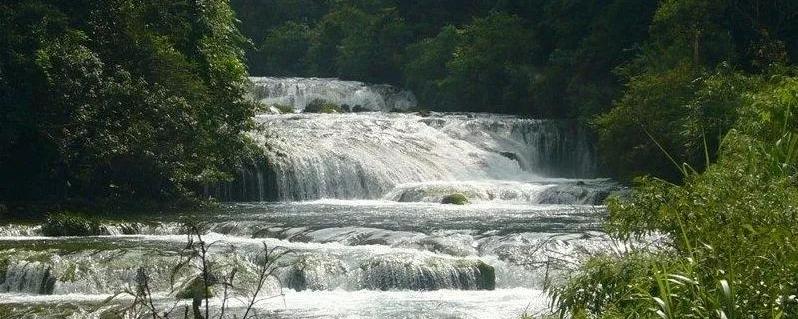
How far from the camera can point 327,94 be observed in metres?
43.3

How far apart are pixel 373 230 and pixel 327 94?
23592 mm

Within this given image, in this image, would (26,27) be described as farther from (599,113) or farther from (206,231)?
(599,113)

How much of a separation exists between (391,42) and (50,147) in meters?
24.8

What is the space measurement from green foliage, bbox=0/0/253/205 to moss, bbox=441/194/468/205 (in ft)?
15.0

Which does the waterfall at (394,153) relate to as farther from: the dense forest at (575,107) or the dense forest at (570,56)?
the dense forest at (570,56)

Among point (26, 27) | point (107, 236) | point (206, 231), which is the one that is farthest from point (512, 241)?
point (26, 27)

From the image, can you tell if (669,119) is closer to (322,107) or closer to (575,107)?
(575,107)

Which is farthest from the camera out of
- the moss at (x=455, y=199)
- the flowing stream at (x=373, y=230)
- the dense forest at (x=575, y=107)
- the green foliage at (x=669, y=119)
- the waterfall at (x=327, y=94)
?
the waterfall at (x=327, y=94)

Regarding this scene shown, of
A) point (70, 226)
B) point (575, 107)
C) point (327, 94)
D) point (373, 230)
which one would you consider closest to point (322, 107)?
point (327, 94)

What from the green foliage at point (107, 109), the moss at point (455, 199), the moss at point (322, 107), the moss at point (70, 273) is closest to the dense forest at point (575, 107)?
the green foliage at point (107, 109)

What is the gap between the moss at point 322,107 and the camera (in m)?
40.7

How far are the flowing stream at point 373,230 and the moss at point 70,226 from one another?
0.17 meters

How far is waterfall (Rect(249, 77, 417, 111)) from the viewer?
43.0m

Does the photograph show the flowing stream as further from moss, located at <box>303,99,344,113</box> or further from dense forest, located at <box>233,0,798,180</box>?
moss, located at <box>303,99,344,113</box>
